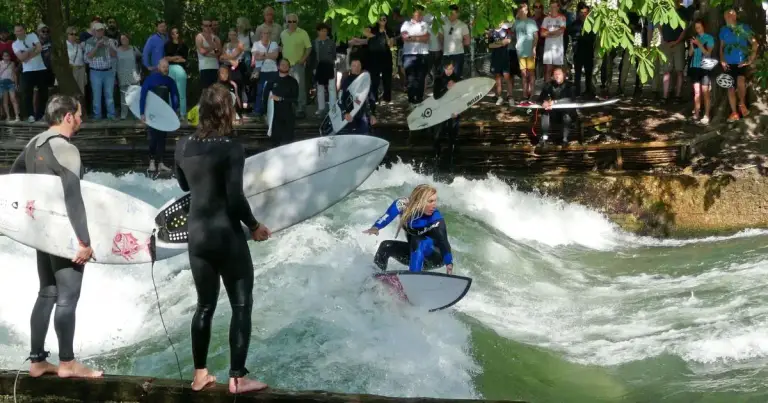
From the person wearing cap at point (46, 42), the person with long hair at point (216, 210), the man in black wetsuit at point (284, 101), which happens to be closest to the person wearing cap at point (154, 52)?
the person wearing cap at point (46, 42)

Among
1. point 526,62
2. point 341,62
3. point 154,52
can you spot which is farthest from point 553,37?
point 154,52

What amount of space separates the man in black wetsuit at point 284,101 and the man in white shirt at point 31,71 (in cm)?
457

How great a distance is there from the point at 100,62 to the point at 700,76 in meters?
9.45

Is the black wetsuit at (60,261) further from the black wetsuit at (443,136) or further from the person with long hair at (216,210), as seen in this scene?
the black wetsuit at (443,136)

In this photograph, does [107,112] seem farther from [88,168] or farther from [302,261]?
[302,261]

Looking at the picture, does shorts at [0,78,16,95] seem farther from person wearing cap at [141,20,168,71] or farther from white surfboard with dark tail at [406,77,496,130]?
white surfboard with dark tail at [406,77,496,130]

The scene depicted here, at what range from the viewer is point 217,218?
534 centimetres

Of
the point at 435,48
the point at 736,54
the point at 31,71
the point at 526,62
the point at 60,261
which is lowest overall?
the point at 60,261

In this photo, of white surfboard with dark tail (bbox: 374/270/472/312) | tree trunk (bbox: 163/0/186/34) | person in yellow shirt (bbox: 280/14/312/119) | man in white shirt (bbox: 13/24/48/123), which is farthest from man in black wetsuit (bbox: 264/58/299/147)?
white surfboard with dark tail (bbox: 374/270/472/312)

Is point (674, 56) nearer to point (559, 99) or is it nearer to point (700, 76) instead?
point (700, 76)

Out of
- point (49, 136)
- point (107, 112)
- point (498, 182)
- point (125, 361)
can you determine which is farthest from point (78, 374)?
point (107, 112)

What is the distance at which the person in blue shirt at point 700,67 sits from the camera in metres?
14.8

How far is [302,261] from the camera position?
32.6 feet

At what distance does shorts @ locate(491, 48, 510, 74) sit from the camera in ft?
53.5
